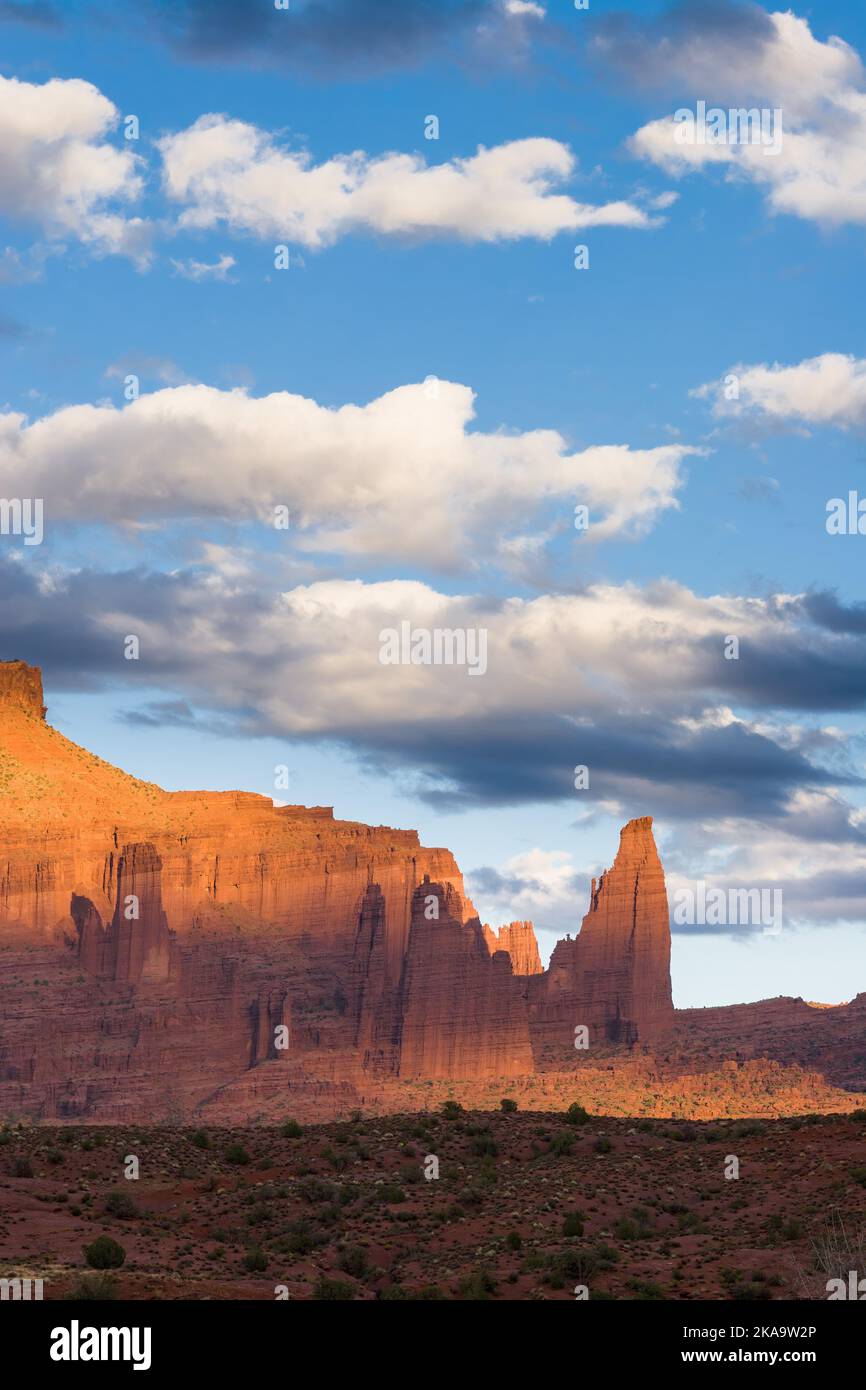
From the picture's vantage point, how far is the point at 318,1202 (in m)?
57.6

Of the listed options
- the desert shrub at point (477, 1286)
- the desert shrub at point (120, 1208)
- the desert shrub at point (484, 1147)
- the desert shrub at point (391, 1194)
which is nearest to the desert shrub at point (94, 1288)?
the desert shrub at point (477, 1286)

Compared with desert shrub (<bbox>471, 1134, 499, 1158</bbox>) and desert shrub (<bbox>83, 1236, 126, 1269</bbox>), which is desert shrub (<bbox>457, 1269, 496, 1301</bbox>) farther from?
desert shrub (<bbox>471, 1134, 499, 1158</bbox>)

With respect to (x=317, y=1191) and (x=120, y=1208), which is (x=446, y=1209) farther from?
(x=120, y=1208)

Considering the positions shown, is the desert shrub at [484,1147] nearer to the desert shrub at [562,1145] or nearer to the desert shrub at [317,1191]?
the desert shrub at [562,1145]

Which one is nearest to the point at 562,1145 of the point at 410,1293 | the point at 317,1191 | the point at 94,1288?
the point at 317,1191

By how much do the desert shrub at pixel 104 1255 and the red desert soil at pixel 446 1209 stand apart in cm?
49

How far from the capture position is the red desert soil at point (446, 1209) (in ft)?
151

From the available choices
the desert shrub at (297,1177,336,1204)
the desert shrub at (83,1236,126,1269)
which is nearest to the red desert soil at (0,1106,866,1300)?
the desert shrub at (297,1177,336,1204)

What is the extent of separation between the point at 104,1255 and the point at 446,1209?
13742 mm

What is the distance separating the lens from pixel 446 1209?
56.2m
